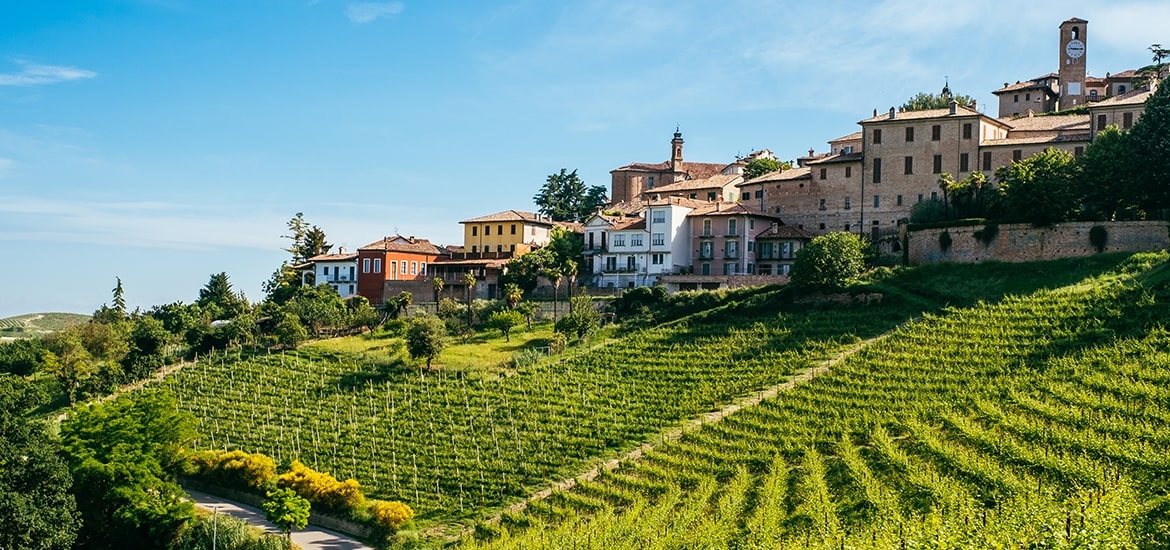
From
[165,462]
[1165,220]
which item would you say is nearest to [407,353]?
[165,462]

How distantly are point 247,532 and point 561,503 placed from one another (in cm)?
1134

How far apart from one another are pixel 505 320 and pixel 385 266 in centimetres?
1785

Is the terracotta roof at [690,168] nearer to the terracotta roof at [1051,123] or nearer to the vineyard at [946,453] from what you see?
the terracotta roof at [1051,123]

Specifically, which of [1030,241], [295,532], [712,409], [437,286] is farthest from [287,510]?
[1030,241]

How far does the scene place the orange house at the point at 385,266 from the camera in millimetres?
80375

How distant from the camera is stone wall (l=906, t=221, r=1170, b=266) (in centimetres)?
5650

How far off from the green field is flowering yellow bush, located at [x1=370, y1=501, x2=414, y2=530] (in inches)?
33.6

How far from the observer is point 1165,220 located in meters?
56.5

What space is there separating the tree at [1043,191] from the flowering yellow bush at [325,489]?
35.7 m

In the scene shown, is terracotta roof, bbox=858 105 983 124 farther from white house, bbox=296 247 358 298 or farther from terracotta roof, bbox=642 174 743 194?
white house, bbox=296 247 358 298

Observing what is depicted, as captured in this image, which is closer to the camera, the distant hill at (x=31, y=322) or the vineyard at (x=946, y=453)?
the vineyard at (x=946, y=453)

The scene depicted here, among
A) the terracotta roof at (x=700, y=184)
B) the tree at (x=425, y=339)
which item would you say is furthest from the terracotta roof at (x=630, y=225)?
the tree at (x=425, y=339)

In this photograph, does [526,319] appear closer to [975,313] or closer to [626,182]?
[975,313]

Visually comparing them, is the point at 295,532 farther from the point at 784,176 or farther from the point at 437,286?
the point at 784,176
